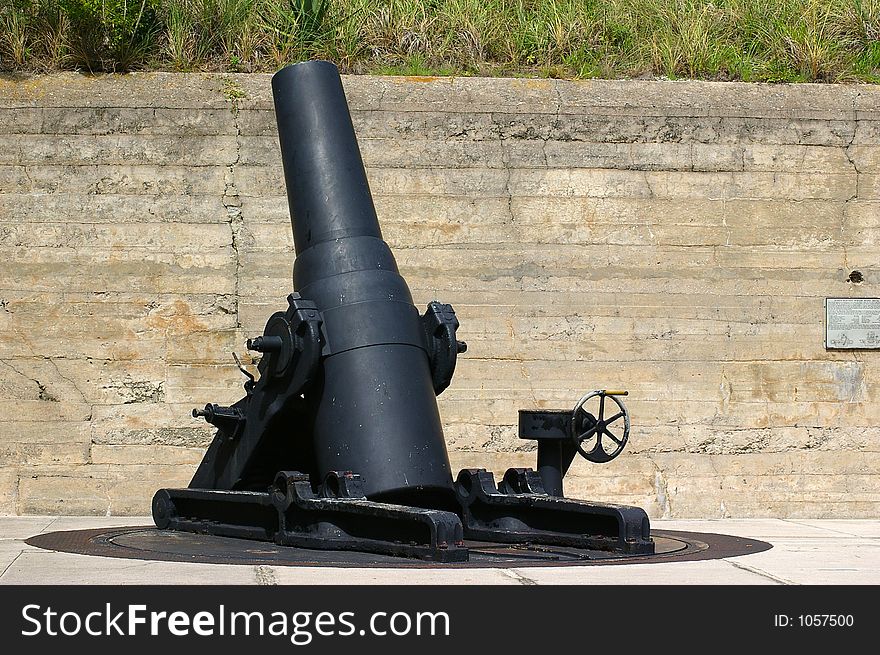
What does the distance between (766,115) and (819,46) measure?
1287 mm

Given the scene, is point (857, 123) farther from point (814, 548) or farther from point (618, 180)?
point (814, 548)

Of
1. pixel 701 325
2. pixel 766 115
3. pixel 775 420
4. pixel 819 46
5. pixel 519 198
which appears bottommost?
pixel 775 420

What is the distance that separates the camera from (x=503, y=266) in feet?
31.2

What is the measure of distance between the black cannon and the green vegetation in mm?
3396

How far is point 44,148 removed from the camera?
9391mm

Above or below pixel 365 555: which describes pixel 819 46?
above

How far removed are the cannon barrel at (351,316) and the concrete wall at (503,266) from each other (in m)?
2.48

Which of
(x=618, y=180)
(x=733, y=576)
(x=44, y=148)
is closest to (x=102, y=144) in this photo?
(x=44, y=148)

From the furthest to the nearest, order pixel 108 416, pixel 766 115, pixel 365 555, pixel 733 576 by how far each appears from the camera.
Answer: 1. pixel 766 115
2. pixel 108 416
3. pixel 365 555
4. pixel 733 576

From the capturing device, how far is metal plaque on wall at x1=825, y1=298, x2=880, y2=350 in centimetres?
965

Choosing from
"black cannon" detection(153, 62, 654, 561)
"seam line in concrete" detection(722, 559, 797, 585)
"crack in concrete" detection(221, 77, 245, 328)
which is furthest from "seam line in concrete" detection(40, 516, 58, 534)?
"seam line in concrete" detection(722, 559, 797, 585)

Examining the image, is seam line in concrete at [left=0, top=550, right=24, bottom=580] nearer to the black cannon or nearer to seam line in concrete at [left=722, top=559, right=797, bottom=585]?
the black cannon

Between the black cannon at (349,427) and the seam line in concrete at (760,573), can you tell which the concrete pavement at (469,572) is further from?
the black cannon at (349,427)

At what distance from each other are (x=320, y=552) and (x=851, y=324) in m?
5.23
